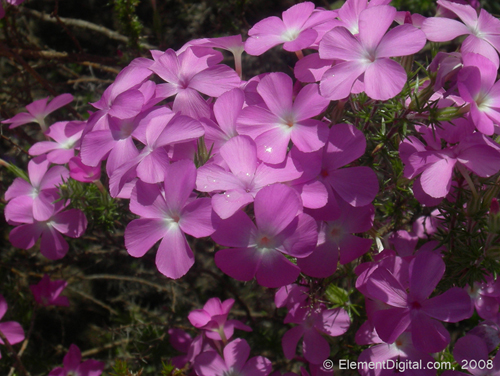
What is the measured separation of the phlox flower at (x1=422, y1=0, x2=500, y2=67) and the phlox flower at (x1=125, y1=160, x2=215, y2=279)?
77cm

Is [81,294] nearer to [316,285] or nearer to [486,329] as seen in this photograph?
[316,285]

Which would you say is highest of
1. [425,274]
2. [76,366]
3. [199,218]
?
[199,218]

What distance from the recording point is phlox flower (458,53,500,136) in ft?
3.40

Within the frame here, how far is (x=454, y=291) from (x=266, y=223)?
584 mm

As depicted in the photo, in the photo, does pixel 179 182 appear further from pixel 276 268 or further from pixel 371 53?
pixel 371 53

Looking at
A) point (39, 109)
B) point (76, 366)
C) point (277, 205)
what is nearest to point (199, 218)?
point (277, 205)

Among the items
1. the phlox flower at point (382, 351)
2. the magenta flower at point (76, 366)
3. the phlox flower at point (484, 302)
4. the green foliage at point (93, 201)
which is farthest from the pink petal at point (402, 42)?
the magenta flower at point (76, 366)

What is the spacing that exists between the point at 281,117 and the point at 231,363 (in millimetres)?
1014

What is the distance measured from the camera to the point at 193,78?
125 cm

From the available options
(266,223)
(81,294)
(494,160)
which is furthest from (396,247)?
(81,294)

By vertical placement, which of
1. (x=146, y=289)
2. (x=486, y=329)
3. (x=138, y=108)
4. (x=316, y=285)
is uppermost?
(x=138, y=108)

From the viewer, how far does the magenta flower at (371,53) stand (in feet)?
3.37

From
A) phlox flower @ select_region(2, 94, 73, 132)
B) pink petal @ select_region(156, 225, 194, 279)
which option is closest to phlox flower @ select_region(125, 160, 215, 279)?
pink petal @ select_region(156, 225, 194, 279)

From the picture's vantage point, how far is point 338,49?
1.08 metres
